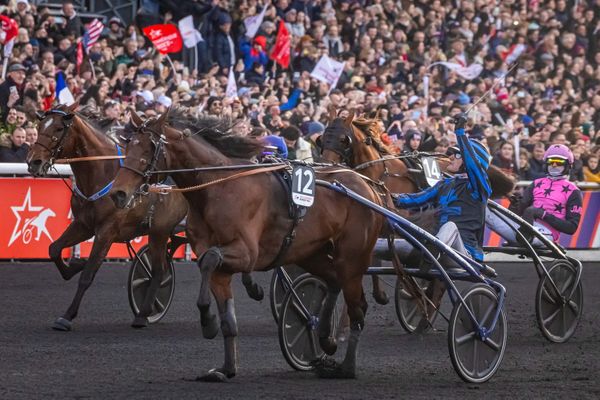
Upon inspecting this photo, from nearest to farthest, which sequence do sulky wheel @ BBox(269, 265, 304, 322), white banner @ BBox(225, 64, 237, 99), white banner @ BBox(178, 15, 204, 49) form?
sulky wheel @ BBox(269, 265, 304, 322), white banner @ BBox(225, 64, 237, 99), white banner @ BBox(178, 15, 204, 49)

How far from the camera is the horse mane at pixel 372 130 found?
37.1 ft

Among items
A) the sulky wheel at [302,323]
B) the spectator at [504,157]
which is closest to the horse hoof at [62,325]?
the sulky wheel at [302,323]

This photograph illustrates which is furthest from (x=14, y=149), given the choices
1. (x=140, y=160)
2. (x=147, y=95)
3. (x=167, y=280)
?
(x=140, y=160)

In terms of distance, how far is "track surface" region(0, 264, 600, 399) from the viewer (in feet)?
24.1

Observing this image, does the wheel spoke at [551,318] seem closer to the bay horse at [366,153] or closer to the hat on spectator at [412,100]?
the bay horse at [366,153]

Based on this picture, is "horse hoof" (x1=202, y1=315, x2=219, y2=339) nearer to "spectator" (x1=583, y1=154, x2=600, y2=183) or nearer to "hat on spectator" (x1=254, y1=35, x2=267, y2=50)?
"spectator" (x1=583, y1=154, x2=600, y2=183)

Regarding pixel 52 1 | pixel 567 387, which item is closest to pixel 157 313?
pixel 567 387

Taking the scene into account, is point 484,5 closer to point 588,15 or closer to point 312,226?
point 588,15

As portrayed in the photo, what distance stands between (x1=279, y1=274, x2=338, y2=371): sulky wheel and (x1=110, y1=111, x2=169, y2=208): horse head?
1287 mm

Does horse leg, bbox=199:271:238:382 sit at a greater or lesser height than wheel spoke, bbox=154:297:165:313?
greater

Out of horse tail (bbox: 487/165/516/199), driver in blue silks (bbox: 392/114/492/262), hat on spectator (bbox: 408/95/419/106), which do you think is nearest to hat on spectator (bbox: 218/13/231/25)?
hat on spectator (bbox: 408/95/419/106)

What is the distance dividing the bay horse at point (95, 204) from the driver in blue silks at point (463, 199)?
7.95ft

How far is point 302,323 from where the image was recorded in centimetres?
833

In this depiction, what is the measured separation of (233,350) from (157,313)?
3.45 meters
